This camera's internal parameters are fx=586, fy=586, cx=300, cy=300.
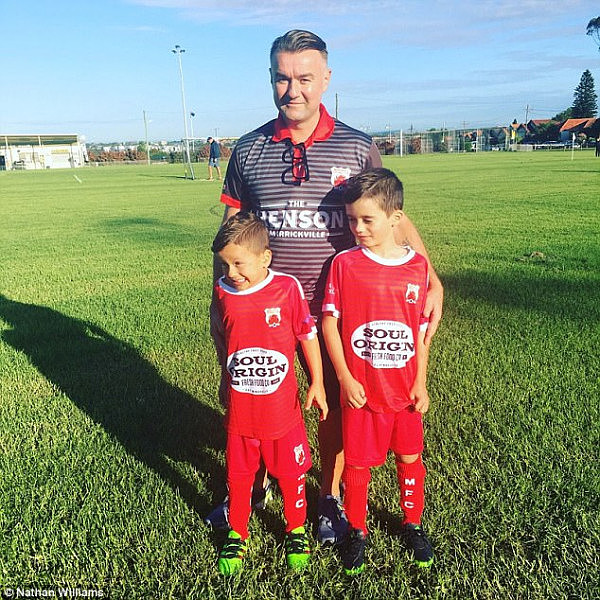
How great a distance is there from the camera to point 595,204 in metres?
13.6

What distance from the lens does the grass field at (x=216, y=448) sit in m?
2.51

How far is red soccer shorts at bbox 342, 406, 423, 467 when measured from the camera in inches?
99.3

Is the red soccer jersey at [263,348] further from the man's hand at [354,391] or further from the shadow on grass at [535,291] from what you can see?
the shadow on grass at [535,291]

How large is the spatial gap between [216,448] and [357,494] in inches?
49.9

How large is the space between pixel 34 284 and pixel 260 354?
6.29 m

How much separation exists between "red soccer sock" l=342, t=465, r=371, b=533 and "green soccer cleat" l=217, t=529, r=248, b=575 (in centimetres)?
50

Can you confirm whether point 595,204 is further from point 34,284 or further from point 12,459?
point 12,459

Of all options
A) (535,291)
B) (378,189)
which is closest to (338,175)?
(378,189)

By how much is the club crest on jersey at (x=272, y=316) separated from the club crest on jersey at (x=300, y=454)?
570 millimetres

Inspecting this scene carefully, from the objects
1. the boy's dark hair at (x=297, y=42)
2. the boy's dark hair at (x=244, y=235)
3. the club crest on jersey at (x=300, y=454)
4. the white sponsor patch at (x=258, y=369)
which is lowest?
the club crest on jersey at (x=300, y=454)

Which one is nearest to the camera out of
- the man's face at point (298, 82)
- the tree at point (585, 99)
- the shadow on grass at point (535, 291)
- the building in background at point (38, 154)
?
the man's face at point (298, 82)

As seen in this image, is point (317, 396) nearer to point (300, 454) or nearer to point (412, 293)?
point (300, 454)

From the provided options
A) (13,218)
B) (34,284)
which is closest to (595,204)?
(34,284)

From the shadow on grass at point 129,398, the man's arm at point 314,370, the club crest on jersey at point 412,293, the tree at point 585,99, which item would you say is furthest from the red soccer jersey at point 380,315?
the tree at point 585,99
